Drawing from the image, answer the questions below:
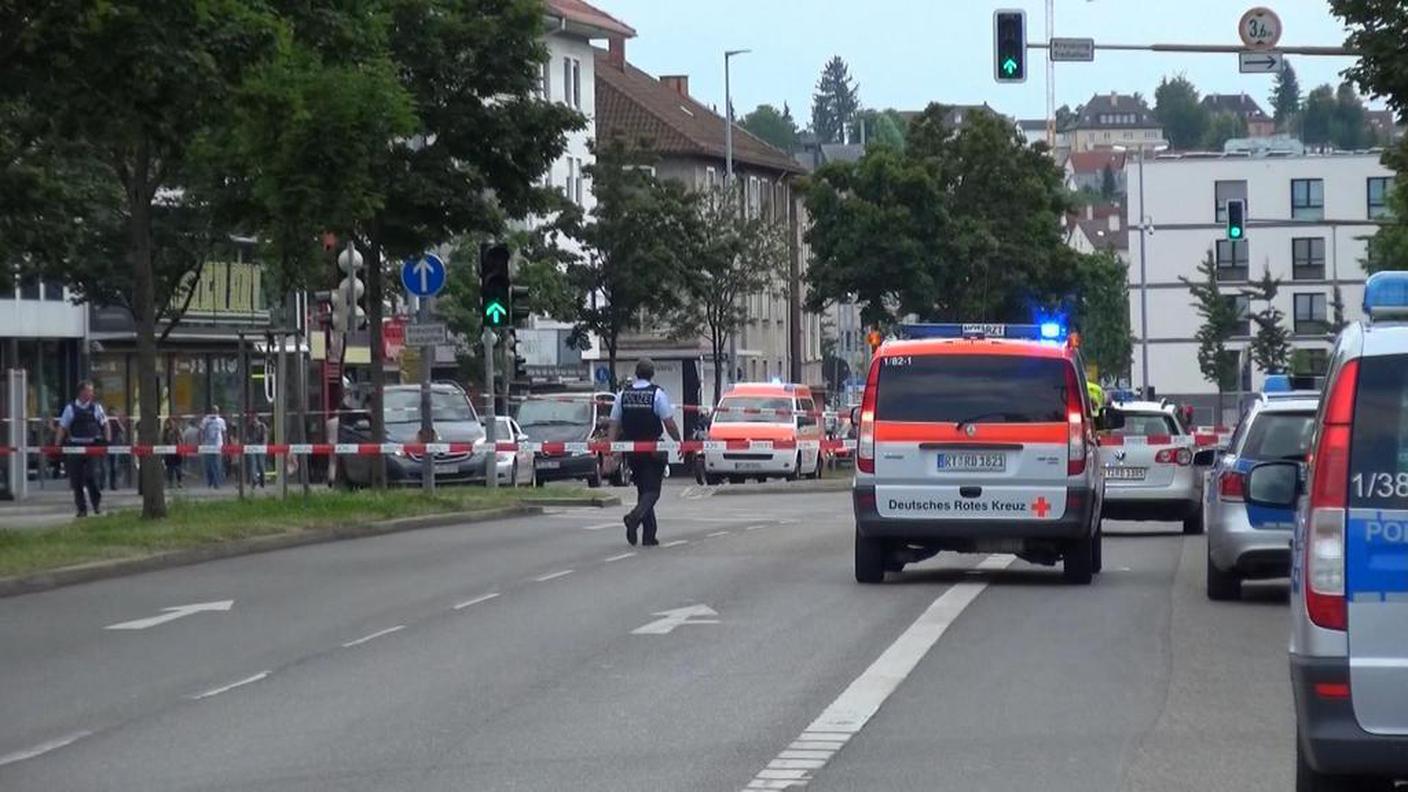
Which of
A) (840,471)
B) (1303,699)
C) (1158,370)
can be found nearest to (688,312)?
(840,471)

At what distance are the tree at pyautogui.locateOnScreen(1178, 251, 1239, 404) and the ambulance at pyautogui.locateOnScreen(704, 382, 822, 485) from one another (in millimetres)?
41774

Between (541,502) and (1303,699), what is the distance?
27082mm

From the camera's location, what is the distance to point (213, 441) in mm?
44406

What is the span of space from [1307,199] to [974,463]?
95.8 metres

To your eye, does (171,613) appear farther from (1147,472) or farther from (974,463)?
(1147,472)

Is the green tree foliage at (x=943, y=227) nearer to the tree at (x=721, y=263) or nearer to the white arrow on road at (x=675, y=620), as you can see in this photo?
the tree at (x=721, y=263)

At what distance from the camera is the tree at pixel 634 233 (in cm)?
7056

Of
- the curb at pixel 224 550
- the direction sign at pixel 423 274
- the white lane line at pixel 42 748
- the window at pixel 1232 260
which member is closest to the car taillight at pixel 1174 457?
the curb at pixel 224 550

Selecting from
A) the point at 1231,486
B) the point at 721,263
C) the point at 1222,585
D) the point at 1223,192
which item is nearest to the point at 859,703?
the point at 1231,486

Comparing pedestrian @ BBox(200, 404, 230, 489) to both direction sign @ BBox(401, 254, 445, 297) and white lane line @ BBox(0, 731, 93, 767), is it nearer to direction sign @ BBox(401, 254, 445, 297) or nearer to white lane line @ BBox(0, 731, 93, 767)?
direction sign @ BBox(401, 254, 445, 297)

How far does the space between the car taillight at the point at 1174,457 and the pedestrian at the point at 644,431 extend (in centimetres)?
625

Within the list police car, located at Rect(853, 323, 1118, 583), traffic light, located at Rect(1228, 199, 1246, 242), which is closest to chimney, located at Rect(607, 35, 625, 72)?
traffic light, located at Rect(1228, 199, 1246, 242)

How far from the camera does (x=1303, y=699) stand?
830 centimetres

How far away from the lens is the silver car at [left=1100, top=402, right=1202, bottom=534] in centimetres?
2866
